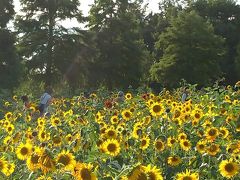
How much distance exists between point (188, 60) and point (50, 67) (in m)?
9.36

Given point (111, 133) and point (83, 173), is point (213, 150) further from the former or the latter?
point (83, 173)

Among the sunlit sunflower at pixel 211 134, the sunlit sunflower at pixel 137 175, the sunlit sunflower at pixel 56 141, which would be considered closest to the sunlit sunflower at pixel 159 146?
the sunlit sunflower at pixel 211 134

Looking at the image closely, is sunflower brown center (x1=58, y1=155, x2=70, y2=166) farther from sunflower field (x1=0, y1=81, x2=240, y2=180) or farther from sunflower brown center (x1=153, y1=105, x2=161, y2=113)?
sunflower brown center (x1=153, y1=105, x2=161, y2=113)

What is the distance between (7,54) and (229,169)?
24.7 metres

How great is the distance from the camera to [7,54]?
89.1ft

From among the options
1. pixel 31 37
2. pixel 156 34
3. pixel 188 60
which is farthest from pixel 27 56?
pixel 156 34

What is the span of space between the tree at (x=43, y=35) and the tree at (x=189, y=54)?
263 inches

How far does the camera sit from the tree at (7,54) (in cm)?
2666

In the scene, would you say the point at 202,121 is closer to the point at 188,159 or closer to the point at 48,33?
the point at 188,159

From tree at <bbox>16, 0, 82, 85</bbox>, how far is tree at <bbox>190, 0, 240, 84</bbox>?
13479mm

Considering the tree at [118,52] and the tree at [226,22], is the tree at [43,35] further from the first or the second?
the tree at [226,22]

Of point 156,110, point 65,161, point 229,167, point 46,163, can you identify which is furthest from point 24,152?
point 156,110

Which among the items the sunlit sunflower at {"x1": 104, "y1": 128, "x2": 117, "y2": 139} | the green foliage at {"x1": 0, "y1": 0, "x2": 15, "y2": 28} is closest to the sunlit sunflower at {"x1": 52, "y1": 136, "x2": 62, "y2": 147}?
the sunlit sunflower at {"x1": 104, "y1": 128, "x2": 117, "y2": 139}

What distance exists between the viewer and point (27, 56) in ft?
104
